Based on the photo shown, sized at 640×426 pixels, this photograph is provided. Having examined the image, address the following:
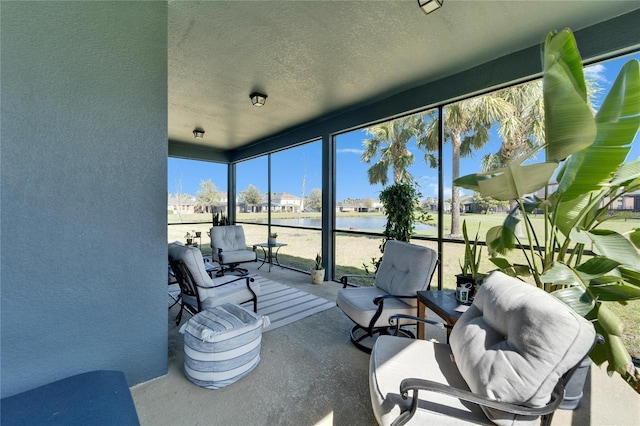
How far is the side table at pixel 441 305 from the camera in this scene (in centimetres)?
204

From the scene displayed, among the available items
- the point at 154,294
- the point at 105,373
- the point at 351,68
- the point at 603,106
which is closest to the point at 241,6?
the point at 351,68

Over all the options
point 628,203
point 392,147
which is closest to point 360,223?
point 392,147

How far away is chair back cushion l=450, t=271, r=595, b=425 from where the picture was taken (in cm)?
118

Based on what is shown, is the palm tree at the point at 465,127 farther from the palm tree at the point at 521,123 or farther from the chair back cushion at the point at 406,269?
the chair back cushion at the point at 406,269

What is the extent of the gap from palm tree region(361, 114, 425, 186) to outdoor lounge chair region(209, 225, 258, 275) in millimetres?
3031

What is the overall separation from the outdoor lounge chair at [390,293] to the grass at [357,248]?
2.94ft

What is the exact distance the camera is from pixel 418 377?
1532 mm

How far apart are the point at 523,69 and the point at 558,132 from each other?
1.69 m

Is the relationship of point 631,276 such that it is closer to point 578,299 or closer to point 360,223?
point 578,299

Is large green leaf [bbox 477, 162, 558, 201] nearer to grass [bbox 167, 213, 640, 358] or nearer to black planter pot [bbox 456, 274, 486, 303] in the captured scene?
black planter pot [bbox 456, 274, 486, 303]

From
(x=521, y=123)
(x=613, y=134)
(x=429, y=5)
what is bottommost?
(x=613, y=134)

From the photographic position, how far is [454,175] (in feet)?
11.9

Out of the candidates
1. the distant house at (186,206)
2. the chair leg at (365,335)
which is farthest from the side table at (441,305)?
the distant house at (186,206)

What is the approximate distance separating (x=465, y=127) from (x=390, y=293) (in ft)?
7.99
